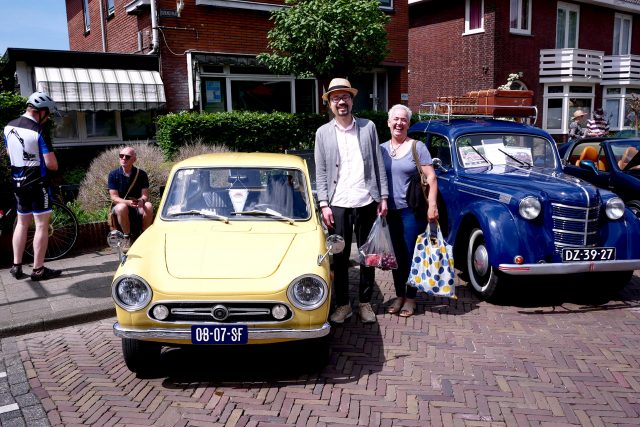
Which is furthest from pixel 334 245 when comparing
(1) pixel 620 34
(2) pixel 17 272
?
(1) pixel 620 34

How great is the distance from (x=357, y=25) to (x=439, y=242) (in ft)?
24.2

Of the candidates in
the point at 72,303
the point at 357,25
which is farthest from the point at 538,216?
the point at 357,25

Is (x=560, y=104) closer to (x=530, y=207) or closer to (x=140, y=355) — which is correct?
(x=530, y=207)

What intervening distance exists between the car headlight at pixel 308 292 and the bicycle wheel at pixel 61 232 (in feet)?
15.8

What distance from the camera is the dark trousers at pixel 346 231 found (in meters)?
4.95

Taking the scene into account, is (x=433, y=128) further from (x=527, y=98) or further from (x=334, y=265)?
(x=334, y=265)

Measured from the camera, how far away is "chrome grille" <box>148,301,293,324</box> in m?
3.70

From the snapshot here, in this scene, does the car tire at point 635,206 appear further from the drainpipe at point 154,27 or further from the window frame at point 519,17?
the window frame at point 519,17

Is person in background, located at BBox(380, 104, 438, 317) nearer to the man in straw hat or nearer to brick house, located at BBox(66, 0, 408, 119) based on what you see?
the man in straw hat

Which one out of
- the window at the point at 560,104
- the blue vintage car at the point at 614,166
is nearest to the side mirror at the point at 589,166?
the blue vintage car at the point at 614,166

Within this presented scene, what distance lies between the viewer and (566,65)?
869 inches

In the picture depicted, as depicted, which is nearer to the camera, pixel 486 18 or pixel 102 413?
pixel 102 413

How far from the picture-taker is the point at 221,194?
15.7ft

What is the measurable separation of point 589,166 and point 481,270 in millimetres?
3890
